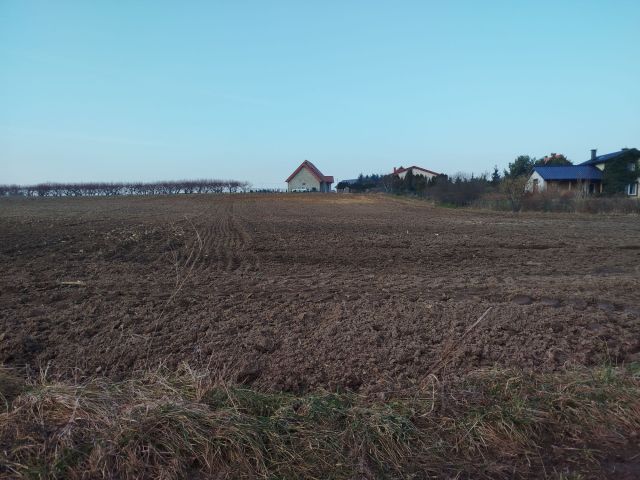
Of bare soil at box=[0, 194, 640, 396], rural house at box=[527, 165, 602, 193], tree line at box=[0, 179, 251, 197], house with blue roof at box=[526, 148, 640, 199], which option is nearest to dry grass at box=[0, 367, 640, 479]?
bare soil at box=[0, 194, 640, 396]

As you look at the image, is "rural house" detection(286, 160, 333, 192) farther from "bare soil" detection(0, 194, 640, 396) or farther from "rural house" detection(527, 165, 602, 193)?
"bare soil" detection(0, 194, 640, 396)

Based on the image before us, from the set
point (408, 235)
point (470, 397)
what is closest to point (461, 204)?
point (408, 235)

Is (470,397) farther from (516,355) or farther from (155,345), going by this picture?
(155,345)

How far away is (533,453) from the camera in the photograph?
11.7 ft

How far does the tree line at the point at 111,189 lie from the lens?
9275 centimetres

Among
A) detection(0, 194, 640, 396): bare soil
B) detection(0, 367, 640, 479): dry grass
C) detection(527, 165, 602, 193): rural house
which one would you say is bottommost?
A: detection(0, 367, 640, 479): dry grass

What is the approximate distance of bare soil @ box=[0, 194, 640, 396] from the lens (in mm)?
5215

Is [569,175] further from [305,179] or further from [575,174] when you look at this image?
[305,179]

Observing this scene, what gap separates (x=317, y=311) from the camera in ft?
23.3

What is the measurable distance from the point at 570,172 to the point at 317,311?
2302 inches

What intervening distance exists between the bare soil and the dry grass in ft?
1.84

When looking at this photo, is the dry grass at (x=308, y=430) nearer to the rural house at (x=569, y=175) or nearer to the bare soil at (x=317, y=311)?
the bare soil at (x=317, y=311)

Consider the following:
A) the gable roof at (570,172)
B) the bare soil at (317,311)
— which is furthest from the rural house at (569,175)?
the bare soil at (317,311)

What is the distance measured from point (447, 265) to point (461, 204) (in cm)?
3163
